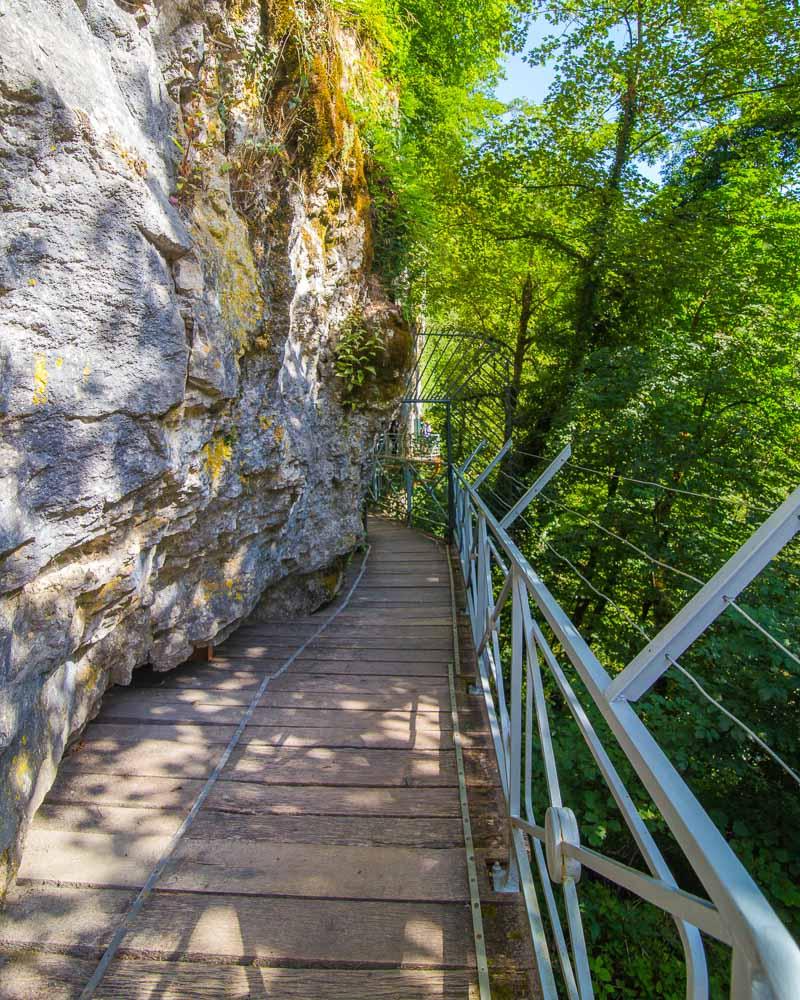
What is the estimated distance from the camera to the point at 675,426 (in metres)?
5.79

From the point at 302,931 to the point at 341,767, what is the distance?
769 millimetres

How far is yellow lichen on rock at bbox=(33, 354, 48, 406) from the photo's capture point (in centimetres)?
167

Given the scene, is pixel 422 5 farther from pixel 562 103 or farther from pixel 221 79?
pixel 221 79

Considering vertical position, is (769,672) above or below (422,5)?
below

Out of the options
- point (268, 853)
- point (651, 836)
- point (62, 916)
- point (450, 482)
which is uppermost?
point (450, 482)

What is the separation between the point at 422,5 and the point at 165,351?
862 centimetres

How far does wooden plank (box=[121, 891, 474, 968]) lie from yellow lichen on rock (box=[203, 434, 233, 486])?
6.02ft

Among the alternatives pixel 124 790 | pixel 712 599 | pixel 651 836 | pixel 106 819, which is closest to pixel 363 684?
pixel 124 790

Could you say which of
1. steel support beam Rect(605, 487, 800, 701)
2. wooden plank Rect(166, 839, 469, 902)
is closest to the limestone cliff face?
wooden plank Rect(166, 839, 469, 902)

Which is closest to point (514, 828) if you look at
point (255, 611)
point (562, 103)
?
point (255, 611)

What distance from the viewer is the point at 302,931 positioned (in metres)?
1.61

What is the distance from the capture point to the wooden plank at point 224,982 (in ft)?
4.75

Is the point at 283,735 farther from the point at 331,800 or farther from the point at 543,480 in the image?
the point at 543,480

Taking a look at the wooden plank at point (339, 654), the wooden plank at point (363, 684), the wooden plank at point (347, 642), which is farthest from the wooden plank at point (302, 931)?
the wooden plank at point (347, 642)
